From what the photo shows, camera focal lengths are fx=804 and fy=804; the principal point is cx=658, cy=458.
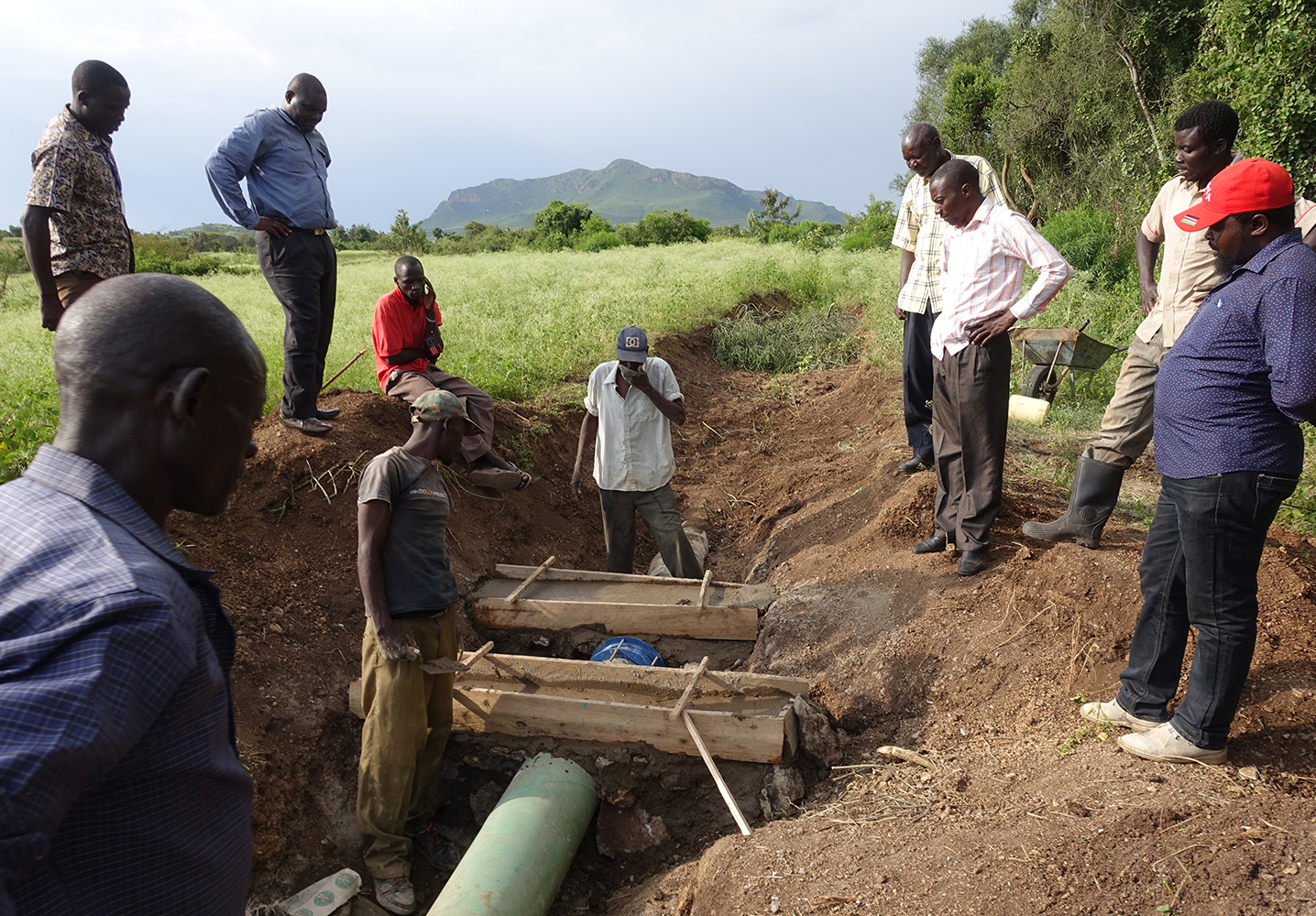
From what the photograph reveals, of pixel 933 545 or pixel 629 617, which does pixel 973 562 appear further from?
pixel 629 617

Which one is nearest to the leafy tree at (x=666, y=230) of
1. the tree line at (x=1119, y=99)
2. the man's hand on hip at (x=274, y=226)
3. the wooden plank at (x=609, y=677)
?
A: the tree line at (x=1119, y=99)

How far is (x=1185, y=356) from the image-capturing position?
9.04 feet

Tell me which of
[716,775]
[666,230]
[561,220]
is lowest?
[716,775]

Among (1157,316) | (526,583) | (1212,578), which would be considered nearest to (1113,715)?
(1212,578)

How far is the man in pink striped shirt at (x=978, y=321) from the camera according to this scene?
151 inches

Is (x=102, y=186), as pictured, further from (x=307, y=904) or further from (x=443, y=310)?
(x=443, y=310)

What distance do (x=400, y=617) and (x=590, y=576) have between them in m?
1.83

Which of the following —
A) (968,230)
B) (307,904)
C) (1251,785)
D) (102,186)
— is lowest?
(307,904)

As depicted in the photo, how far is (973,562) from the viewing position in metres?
4.23

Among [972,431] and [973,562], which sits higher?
[972,431]

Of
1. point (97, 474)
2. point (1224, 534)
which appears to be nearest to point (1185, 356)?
point (1224, 534)

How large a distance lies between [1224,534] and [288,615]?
4.22 metres

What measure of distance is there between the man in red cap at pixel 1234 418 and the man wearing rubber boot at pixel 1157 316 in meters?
1.21

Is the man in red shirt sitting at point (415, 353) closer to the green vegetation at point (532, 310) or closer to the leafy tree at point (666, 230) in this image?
the green vegetation at point (532, 310)
